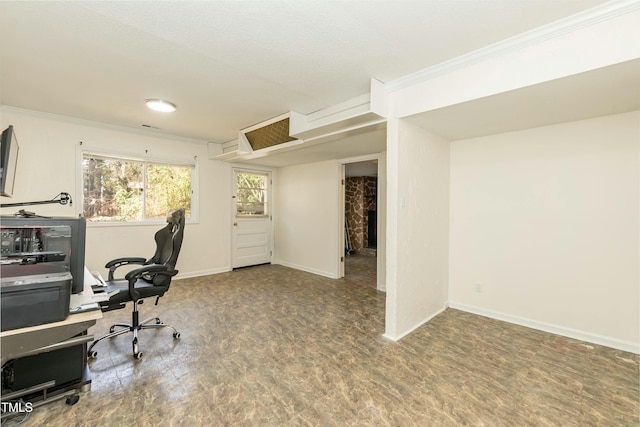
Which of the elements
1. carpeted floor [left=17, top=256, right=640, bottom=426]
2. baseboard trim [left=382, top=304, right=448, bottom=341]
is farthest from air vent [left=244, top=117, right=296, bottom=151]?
baseboard trim [left=382, top=304, right=448, bottom=341]

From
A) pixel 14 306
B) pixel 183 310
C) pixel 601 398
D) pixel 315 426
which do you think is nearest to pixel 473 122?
pixel 601 398

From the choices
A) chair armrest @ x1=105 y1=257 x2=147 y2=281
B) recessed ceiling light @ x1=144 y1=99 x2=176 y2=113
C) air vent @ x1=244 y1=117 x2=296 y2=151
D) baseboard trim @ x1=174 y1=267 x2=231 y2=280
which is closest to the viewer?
chair armrest @ x1=105 y1=257 x2=147 y2=281

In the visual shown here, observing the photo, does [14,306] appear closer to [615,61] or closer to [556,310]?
[615,61]

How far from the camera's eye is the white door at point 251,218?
17.9 feet

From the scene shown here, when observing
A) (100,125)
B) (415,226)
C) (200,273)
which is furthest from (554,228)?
(100,125)

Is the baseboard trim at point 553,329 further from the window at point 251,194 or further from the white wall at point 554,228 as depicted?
the window at point 251,194

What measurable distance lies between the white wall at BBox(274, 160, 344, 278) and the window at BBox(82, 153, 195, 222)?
6.05 ft

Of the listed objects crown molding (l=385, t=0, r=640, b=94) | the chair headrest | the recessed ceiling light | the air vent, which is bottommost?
the chair headrest

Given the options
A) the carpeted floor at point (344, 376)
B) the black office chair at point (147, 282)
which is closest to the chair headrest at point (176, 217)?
the black office chair at point (147, 282)

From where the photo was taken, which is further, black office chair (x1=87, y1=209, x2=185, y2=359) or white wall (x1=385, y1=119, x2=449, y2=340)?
white wall (x1=385, y1=119, x2=449, y2=340)

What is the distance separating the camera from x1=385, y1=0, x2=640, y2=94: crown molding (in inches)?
62.2

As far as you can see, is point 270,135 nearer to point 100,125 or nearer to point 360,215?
point 100,125

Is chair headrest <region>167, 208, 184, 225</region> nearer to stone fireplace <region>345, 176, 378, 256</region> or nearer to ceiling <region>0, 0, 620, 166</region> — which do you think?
ceiling <region>0, 0, 620, 166</region>

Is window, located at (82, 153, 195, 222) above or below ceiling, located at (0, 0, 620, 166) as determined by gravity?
below
